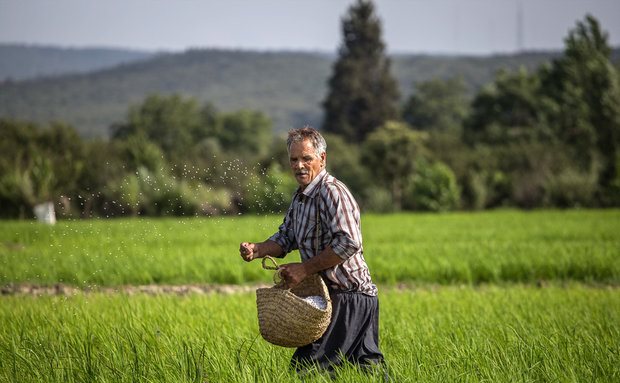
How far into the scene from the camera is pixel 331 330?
4234 mm

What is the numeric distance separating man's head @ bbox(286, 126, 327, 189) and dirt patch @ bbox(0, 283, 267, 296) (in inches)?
206

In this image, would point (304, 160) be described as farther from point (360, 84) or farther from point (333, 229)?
point (360, 84)

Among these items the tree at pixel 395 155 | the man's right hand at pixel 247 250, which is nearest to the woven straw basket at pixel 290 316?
the man's right hand at pixel 247 250

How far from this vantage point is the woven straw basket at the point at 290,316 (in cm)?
402

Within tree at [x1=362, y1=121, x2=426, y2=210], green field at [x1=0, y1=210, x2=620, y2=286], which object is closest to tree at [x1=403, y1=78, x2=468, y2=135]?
tree at [x1=362, y1=121, x2=426, y2=210]

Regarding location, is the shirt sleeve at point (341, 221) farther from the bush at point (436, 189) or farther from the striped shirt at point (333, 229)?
the bush at point (436, 189)

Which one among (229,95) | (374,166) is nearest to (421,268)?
(374,166)

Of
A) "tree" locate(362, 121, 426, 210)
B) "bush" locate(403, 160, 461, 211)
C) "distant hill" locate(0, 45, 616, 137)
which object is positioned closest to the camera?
"bush" locate(403, 160, 461, 211)

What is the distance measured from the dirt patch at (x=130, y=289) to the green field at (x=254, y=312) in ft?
0.40

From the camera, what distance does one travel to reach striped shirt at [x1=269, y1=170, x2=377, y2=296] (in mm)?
4090

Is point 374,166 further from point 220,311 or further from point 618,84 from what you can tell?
point 220,311

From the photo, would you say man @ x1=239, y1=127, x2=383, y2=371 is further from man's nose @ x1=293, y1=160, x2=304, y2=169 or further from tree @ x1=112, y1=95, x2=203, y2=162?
tree @ x1=112, y1=95, x2=203, y2=162

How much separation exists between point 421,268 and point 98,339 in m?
6.58

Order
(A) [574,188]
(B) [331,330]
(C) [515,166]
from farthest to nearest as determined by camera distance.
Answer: (C) [515,166] < (A) [574,188] < (B) [331,330]
